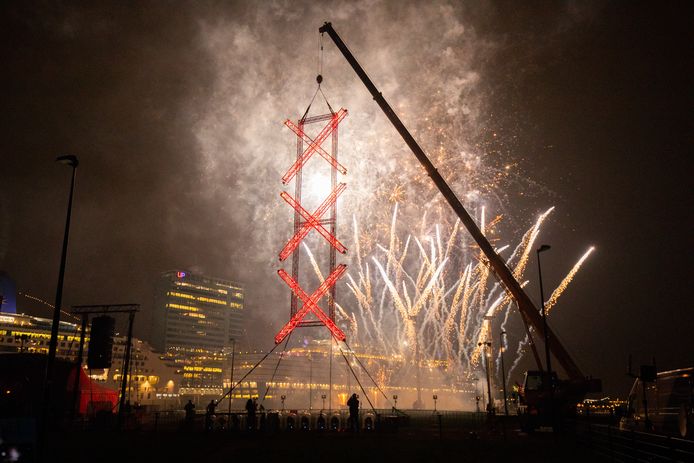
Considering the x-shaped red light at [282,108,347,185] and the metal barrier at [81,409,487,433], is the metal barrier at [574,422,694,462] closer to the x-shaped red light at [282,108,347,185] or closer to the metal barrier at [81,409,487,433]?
the metal barrier at [81,409,487,433]

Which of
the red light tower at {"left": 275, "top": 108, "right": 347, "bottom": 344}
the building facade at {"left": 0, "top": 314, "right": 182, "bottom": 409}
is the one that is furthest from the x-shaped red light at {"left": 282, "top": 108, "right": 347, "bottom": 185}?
the building facade at {"left": 0, "top": 314, "right": 182, "bottom": 409}

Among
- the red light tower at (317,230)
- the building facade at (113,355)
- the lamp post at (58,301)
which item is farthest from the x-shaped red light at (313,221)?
the building facade at (113,355)

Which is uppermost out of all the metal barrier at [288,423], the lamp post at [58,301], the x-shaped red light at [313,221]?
the x-shaped red light at [313,221]

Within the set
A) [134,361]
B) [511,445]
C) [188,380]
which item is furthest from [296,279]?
[188,380]

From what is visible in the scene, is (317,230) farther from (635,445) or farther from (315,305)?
(635,445)

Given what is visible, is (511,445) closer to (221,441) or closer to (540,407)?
(540,407)

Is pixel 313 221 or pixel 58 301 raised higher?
pixel 313 221

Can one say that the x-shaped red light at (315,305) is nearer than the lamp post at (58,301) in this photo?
No

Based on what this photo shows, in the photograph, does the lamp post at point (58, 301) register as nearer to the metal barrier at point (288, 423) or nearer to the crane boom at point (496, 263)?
the metal barrier at point (288, 423)

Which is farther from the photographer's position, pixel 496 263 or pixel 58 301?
pixel 496 263

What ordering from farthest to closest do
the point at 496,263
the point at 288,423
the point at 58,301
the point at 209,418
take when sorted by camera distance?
the point at 496,263, the point at 288,423, the point at 209,418, the point at 58,301

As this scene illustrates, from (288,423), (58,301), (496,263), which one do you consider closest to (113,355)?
(288,423)
